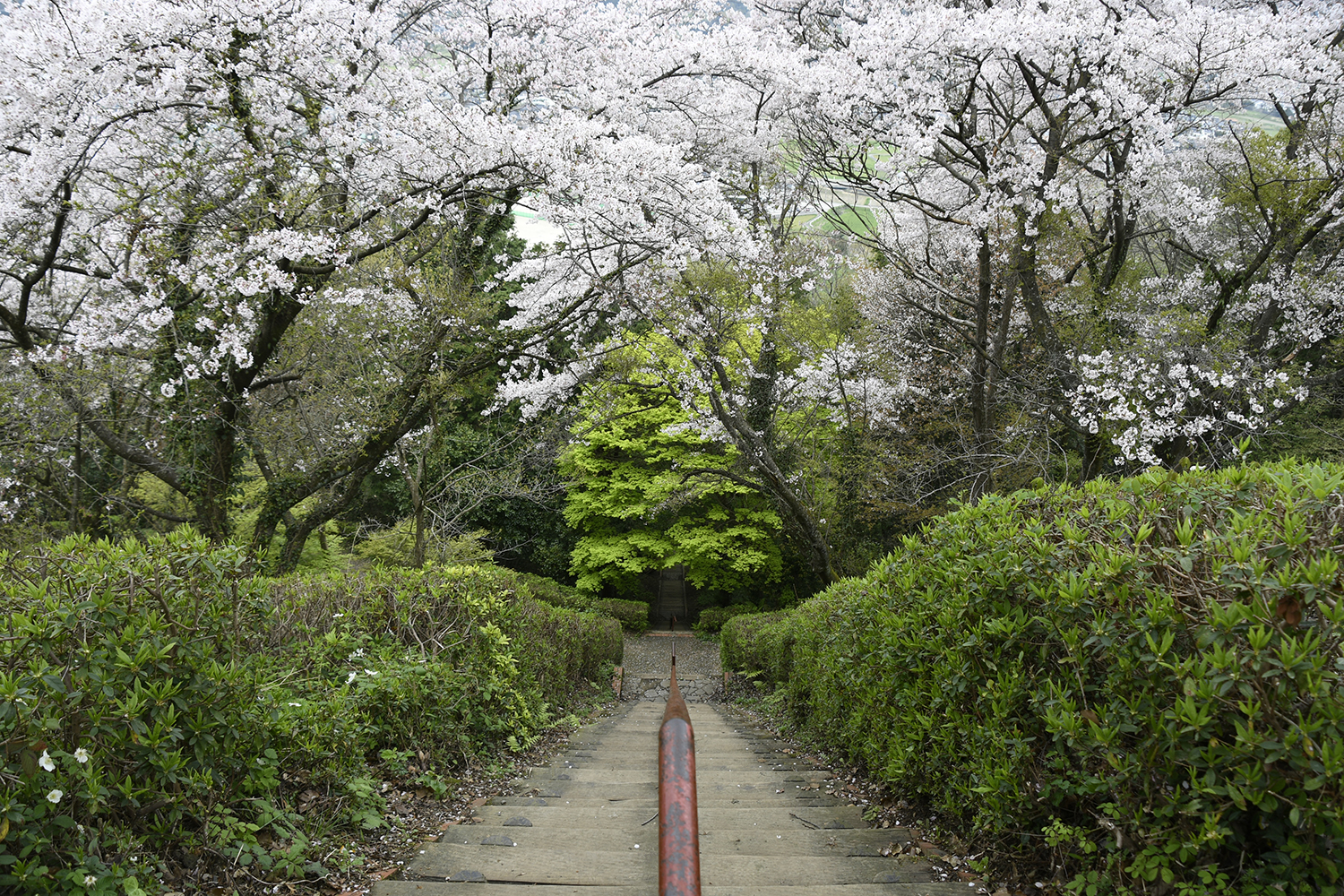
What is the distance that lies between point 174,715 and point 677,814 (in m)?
1.71

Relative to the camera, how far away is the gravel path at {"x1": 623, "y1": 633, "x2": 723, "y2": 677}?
16.7 m

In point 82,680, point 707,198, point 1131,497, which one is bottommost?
point 82,680

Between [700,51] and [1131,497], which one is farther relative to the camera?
[700,51]

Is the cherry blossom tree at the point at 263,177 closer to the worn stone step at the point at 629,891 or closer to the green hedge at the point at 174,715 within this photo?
the green hedge at the point at 174,715

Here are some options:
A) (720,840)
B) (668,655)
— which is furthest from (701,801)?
(668,655)

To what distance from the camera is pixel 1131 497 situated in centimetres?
253

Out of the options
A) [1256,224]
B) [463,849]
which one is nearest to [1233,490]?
[463,849]

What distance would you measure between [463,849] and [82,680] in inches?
55.0

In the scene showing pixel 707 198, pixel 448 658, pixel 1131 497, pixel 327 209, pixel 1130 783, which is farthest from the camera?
pixel 707 198

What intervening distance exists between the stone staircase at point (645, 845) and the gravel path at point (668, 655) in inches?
462

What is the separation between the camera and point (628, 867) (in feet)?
8.43

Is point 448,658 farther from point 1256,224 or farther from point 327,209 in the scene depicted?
point 1256,224

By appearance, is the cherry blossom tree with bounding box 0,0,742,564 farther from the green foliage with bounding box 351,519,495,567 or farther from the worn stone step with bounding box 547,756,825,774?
the worn stone step with bounding box 547,756,825,774

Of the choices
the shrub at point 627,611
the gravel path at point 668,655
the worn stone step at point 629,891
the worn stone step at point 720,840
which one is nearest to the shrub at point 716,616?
the gravel path at point 668,655
